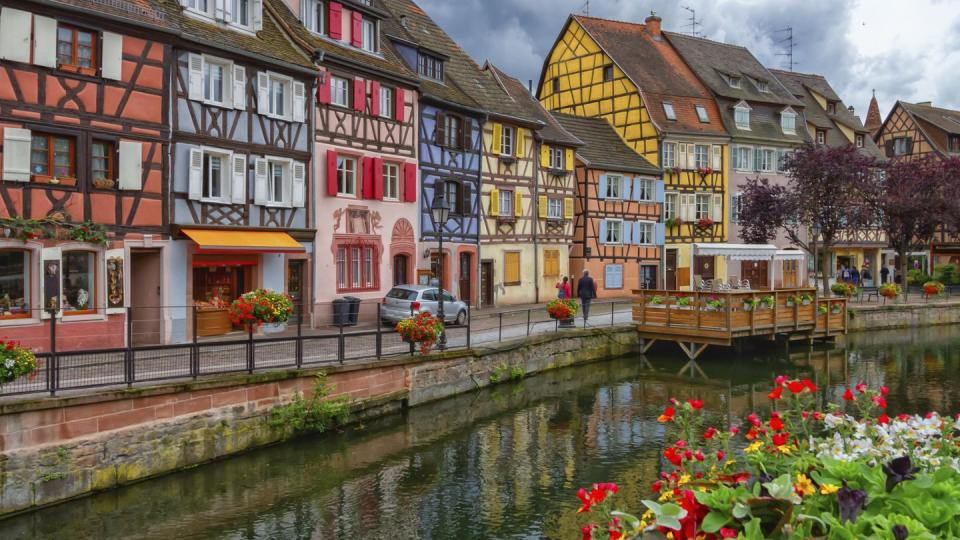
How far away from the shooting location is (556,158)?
38.1 meters

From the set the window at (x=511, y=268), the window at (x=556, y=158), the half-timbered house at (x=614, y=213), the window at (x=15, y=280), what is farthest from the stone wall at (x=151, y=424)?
the half-timbered house at (x=614, y=213)

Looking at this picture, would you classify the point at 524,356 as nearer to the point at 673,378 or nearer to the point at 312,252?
the point at 673,378

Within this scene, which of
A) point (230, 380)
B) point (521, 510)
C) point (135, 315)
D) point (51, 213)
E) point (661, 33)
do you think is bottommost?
point (521, 510)

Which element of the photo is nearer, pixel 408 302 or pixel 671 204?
pixel 408 302

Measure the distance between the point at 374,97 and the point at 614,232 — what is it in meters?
18.5

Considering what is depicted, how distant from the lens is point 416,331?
1777cm

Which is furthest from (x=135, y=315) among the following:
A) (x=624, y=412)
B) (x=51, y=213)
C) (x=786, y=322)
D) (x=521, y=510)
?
(x=786, y=322)

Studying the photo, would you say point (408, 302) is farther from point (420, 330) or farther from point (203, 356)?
point (203, 356)

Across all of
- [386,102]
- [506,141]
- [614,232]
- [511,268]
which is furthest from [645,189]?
[386,102]

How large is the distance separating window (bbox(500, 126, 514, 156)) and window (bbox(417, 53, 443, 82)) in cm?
416

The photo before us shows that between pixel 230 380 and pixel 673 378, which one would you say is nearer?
pixel 230 380

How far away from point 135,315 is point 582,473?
7815 mm

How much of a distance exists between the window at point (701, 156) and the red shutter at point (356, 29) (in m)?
24.2

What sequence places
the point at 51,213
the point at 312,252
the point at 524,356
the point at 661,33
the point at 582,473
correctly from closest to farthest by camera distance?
the point at 582,473 < the point at 51,213 < the point at 524,356 < the point at 312,252 < the point at 661,33
